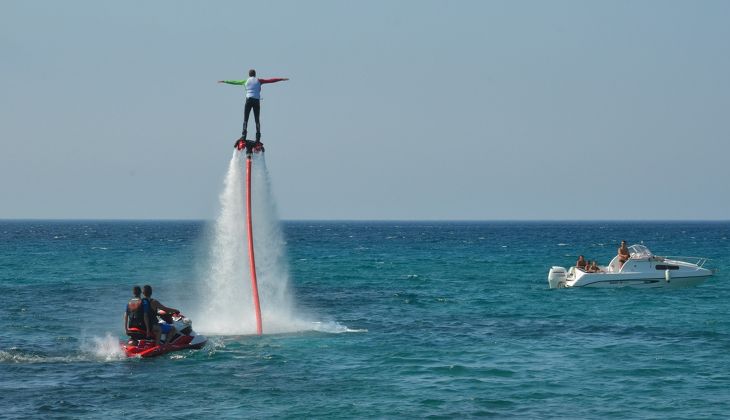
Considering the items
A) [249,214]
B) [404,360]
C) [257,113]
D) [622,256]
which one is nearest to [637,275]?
[622,256]

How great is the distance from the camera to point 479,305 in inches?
1752

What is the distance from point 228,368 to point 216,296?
20.8ft

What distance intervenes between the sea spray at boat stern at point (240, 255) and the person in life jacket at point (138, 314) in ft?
14.4

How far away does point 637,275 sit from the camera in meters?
51.0

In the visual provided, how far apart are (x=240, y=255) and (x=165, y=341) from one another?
4.26 metres

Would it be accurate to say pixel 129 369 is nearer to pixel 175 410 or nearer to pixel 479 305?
pixel 175 410

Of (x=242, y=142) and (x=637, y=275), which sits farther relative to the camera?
(x=637, y=275)

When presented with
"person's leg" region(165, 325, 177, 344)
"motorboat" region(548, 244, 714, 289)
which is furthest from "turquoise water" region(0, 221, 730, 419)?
"motorboat" region(548, 244, 714, 289)

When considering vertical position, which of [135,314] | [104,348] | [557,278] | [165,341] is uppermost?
[135,314]

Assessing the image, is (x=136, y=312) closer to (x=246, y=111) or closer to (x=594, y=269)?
(x=246, y=111)

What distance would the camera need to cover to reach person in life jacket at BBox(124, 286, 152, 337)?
85.8 feet

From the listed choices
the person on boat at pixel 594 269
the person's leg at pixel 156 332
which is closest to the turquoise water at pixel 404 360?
the person's leg at pixel 156 332

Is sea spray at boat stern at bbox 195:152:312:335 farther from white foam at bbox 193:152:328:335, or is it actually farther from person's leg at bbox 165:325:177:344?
person's leg at bbox 165:325:177:344

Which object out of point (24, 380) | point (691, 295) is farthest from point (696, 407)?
point (691, 295)
